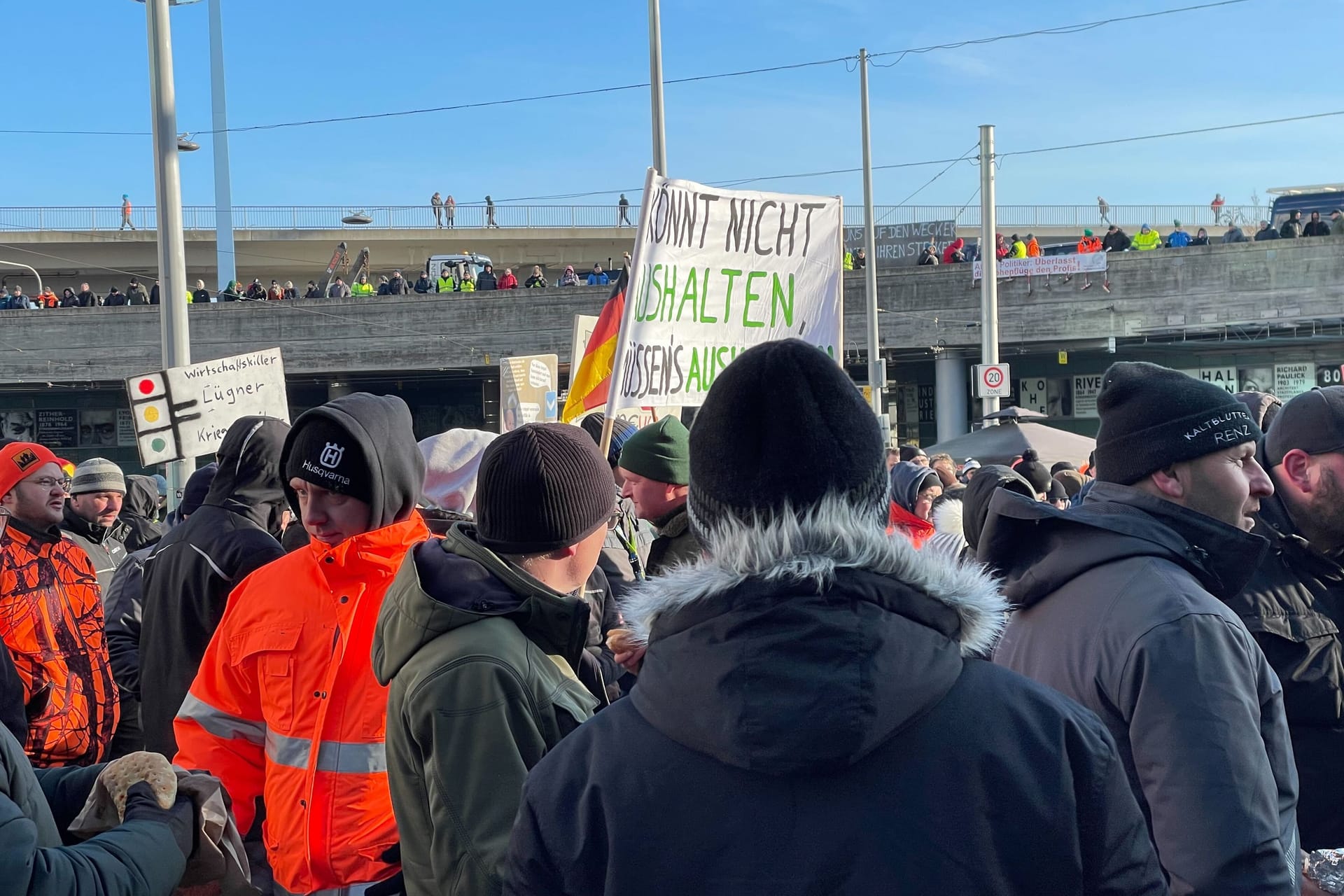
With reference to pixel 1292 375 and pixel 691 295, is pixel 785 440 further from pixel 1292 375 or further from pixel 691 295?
pixel 1292 375

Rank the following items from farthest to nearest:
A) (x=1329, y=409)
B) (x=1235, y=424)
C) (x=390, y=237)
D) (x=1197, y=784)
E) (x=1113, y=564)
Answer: (x=390, y=237) → (x=1329, y=409) → (x=1235, y=424) → (x=1113, y=564) → (x=1197, y=784)

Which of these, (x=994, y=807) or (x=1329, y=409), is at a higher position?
(x=1329, y=409)

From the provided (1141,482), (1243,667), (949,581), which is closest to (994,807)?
(949,581)

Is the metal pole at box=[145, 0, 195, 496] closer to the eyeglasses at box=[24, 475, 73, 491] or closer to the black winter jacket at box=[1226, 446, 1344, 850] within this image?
the eyeglasses at box=[24, 475, 73, 491]

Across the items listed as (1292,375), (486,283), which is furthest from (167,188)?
(1292,375)

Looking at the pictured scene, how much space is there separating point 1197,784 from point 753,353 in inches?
46.1

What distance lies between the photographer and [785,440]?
148cm

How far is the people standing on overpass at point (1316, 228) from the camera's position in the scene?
30.1m

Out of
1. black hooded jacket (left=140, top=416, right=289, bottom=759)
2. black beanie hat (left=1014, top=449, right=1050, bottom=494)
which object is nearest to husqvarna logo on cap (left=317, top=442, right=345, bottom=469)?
black hooded jacket (left=140, top=416, right=289, bottom=759)

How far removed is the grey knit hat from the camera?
23.0ft

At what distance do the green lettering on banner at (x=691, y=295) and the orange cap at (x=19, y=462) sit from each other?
273cm

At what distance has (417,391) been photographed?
123 ft

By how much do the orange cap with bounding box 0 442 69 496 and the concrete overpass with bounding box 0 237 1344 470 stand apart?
27.0 metres

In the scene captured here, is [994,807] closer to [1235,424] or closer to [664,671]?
[664,671]
